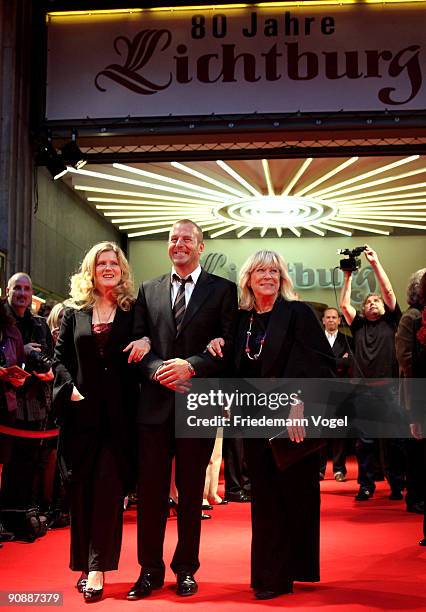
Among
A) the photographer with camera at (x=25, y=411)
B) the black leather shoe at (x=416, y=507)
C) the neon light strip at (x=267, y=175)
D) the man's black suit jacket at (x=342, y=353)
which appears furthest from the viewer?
the neon light strip at (x=267, y=175)

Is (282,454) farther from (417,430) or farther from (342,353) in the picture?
(342,353)

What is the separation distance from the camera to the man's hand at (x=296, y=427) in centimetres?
324

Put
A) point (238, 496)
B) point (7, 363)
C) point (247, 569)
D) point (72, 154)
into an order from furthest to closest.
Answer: point (72, 154) → point (238, 496) → point (7, 363) → point (247, 569)

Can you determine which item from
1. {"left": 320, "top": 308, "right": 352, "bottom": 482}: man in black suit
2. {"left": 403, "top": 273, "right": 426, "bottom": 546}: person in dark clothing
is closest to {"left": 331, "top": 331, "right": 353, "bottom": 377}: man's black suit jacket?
{"left": 320, "top": 308, "right": 352, "bottom": 482}: man in black suit

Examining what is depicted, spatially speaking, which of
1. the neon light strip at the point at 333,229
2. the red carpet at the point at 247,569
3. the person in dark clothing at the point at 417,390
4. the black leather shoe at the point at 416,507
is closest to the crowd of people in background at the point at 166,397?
the red carpet at the point at 247,569

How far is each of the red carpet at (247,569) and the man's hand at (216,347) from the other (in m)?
0.99

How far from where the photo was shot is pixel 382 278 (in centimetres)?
570

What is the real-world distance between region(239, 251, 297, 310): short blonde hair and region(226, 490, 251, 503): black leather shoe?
327 cm

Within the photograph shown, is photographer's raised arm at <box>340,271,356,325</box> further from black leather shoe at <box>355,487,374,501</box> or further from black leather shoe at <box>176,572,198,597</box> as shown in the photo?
black leather shoe at <box>176,572,198,597</box>

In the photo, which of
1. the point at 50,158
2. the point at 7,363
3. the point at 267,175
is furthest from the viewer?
the point at 267,175

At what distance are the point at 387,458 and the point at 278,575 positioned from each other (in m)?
3.42

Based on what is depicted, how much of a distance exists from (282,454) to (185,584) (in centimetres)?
66
